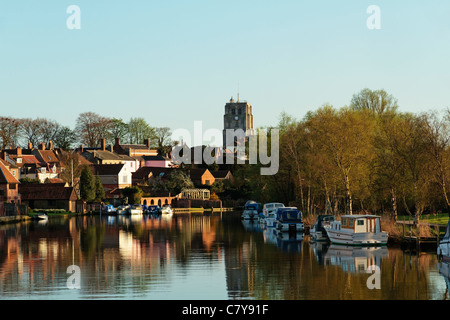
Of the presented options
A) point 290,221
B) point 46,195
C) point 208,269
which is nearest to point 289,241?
point 290,221

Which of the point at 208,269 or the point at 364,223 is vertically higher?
the point at 364,223

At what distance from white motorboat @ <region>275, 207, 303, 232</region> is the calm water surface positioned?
4.52 m

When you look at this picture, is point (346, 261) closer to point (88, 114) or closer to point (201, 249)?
point (201, 249)

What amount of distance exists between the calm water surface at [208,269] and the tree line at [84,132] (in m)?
86.0

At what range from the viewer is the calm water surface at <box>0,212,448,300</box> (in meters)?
33.8

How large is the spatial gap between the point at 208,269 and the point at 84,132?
127977 millimetres

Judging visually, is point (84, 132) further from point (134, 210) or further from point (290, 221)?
point (290, 221)

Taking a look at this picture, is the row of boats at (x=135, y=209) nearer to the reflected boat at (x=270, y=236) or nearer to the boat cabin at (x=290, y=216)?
the reflected boat at (x=270, y=236)

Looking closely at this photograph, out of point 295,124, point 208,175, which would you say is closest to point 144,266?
point 295,124

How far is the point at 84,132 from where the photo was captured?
16512 centimetres

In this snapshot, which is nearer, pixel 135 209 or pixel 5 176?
pixel 5 176

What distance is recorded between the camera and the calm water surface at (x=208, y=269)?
3378cm

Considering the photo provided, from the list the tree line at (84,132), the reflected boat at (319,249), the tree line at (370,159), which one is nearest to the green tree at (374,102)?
the tree line at (370,159)
